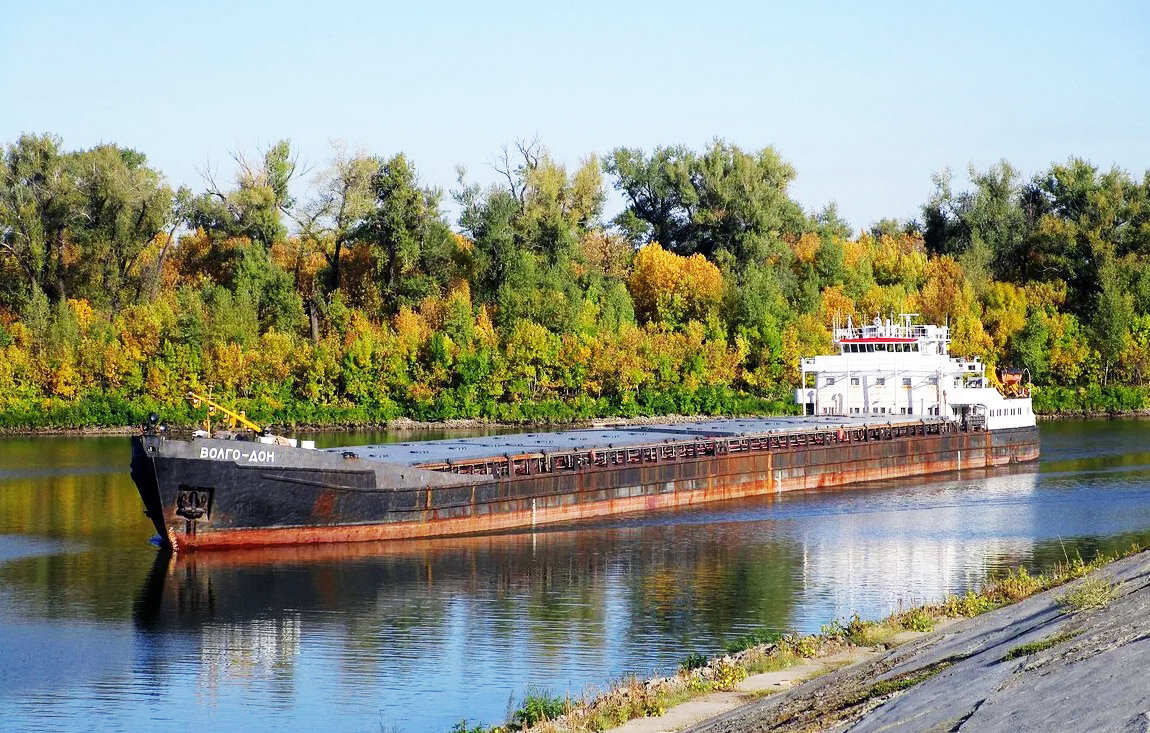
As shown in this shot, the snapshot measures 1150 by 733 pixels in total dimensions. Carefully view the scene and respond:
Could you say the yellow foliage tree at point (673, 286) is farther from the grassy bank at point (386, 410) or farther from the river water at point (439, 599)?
the river water at point (439, 599)

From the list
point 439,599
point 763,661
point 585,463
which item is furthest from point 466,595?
point 585,463

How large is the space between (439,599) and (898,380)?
36.7 meters

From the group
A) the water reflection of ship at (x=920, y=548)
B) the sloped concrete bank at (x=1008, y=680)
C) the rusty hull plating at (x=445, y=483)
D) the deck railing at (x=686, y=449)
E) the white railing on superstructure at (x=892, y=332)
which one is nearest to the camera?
the sloped concrete bank at (x=1008, y=680)

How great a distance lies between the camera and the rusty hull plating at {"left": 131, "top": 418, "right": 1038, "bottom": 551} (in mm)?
35125

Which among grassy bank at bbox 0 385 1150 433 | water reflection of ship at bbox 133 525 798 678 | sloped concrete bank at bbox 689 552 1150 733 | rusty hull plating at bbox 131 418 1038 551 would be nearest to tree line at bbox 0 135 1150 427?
grassy bank at bbox 0 385 1150 433

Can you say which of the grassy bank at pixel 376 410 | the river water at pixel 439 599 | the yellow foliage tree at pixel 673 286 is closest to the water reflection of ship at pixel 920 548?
the river water at pixel 439 599

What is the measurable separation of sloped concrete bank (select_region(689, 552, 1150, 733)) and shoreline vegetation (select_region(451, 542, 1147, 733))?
0.13 m

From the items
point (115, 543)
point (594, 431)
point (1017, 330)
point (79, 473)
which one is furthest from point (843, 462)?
point (1017, 330)

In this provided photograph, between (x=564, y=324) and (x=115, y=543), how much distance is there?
5938cm

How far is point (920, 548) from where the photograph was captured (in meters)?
37.5

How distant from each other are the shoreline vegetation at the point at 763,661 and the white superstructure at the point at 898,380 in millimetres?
35077

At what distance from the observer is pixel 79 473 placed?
2277 inches

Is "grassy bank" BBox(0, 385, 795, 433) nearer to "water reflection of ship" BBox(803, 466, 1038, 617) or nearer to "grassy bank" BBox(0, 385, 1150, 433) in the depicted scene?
"grassy bank" BBox(0, 385, 1150, 433)

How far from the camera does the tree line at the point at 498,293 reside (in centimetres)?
9175
